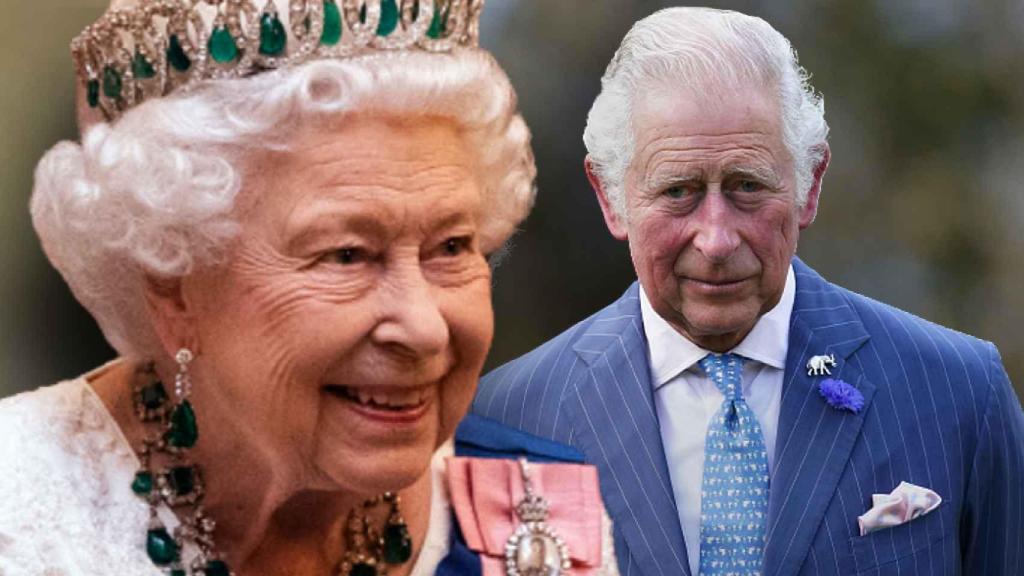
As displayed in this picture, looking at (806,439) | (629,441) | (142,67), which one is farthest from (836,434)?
(142,67)

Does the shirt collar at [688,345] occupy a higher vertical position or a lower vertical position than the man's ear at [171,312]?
lower

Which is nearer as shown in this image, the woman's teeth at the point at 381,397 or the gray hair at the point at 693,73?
the woman's teeth at the point at 381,397

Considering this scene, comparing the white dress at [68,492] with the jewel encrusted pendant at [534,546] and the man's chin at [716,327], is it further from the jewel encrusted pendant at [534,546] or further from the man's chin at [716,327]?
the man's chin at [716,327]

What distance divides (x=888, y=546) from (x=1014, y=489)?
0.23 metres

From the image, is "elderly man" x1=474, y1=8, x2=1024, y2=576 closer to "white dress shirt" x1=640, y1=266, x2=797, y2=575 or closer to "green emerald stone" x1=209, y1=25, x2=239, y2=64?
"white dress shirt" x1=640, y1=266, x2=797, y2=575

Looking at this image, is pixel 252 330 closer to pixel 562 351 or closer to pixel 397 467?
pixel 397 467

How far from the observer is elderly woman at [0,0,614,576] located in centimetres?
141

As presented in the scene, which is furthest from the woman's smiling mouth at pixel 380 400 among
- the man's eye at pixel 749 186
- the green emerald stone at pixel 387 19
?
the man's eye at pixel 749 186

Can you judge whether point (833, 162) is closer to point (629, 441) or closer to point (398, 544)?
point (629, 441)

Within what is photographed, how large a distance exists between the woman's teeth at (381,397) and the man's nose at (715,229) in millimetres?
487

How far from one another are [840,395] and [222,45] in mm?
860

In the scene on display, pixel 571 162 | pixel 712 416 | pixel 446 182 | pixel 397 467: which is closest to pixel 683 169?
pixel 571 162

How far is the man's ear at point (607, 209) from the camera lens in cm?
189

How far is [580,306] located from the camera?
194 cm
